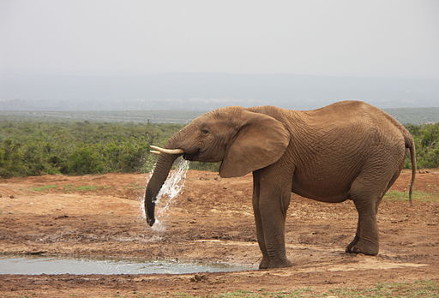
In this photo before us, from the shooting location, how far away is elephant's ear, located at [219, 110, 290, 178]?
38.4 ft

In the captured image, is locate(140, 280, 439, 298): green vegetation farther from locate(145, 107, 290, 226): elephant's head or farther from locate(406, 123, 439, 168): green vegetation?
locate(406, 123, 439, 168): green vegetation

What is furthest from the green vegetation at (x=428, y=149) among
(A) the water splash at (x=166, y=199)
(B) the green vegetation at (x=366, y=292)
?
(B) the green vegetation at (x=366, y=292)

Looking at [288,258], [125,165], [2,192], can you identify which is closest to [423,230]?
[288,258]

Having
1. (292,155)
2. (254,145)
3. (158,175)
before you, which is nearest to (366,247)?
(292,155)

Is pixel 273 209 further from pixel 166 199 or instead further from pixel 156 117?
pixel 156 117

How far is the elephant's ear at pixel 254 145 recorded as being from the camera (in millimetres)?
11695

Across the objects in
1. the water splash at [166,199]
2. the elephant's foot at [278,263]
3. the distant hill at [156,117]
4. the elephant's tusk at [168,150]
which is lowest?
the distant hill at [156,117]

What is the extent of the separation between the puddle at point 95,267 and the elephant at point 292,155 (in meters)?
1.25

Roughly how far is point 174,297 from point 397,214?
32.0ft

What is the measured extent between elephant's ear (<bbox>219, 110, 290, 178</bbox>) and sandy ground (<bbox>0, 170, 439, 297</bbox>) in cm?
166

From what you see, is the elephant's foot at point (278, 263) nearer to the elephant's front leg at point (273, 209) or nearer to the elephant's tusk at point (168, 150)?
the elephant's front leg at point (273, 209)

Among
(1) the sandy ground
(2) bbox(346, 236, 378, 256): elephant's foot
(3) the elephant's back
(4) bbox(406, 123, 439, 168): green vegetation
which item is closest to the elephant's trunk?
(1) the sandy ground

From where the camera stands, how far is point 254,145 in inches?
463

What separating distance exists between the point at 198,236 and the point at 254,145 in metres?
4.24
